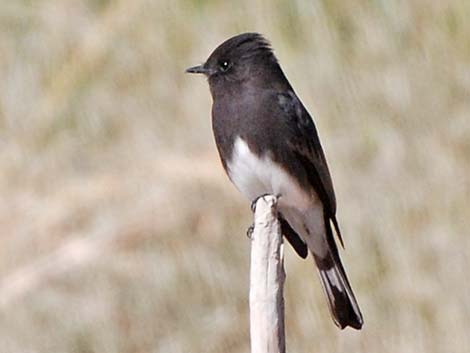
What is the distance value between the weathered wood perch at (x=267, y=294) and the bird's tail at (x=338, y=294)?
0.95 metres

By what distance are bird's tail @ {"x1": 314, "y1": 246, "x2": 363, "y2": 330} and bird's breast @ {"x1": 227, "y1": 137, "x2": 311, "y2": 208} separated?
235 mm

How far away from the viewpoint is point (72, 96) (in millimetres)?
6984

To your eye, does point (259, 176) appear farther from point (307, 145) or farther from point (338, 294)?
point (338, 294)

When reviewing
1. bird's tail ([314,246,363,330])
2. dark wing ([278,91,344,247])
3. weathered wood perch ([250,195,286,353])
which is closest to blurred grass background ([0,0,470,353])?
bird's tail ([314,246,363,330])

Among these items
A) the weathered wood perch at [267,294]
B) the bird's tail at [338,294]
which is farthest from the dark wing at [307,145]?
the weathered wood perch at [267,294]

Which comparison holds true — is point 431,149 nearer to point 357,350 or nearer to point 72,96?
point 357,350

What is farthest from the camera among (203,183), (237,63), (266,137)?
(203,183)

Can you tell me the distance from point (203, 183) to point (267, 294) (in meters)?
3.10

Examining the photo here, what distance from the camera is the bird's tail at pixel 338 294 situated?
4.77 metres

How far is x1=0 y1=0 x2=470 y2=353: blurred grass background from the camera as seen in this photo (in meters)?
6.37

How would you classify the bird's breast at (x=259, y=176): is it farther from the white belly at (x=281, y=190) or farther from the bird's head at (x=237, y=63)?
the bird's head at (x=237, y=63)

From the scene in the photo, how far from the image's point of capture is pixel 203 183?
21.8 feet

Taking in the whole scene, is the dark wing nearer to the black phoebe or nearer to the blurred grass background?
the black phoebe

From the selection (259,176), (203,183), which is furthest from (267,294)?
(203,183)
